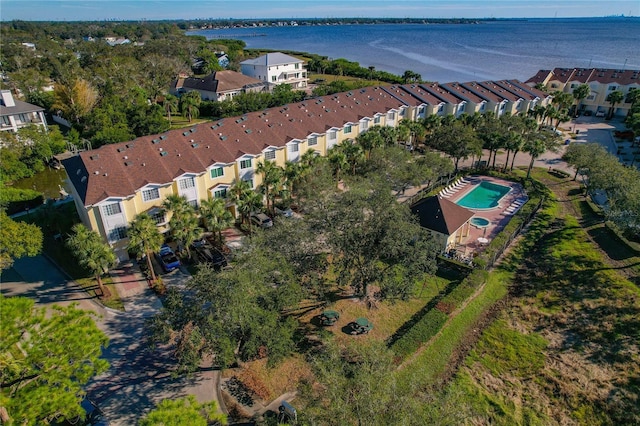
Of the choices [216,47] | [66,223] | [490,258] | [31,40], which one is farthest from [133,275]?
[31,40]

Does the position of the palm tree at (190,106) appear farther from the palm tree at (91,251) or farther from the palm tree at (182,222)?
the palm tree at (91,251)

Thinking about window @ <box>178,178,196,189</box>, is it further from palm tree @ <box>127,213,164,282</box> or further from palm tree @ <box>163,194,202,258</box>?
palm tree @ <box>127,213,164,282</box>

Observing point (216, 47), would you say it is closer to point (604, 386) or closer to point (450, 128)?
point (450, 128)

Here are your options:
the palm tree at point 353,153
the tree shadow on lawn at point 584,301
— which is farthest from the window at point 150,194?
the tree shadow on lawn at point 584,301

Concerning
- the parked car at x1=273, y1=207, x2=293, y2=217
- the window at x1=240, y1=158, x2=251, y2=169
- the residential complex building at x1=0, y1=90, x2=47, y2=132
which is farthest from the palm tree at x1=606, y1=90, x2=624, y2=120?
the residential complex building at x1=0, y1=90, x2=47, y2=132

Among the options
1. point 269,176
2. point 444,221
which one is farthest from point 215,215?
point 444,221

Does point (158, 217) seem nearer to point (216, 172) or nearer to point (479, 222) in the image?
point (216, 172)
